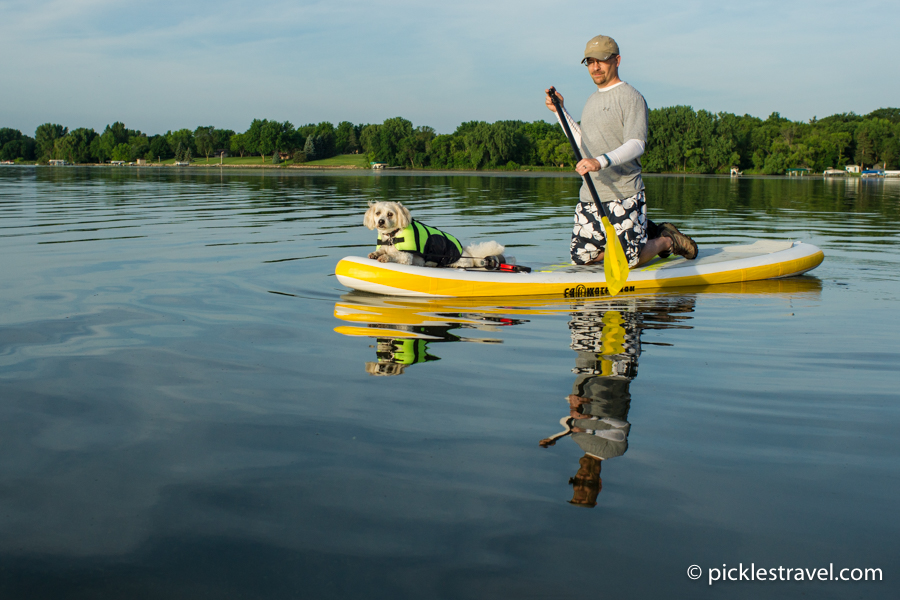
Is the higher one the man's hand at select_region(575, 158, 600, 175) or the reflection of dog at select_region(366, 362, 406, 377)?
the man's hand at select_region(575, 158, 600, 175)

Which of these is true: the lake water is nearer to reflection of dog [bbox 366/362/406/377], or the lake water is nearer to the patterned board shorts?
reflection of dog [bbox 366/362/406/377]

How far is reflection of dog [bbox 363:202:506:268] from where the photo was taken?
793 centimetres

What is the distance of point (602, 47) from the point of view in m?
6.94

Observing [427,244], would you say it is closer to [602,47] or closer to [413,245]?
[413,245]

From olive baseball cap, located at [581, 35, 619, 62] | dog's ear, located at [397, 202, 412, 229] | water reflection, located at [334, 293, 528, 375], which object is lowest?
water reflection, located at [334, 293, 528, 375]

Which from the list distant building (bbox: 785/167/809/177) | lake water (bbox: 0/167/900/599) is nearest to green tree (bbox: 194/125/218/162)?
distant building (bbox: 785/167/809/177)

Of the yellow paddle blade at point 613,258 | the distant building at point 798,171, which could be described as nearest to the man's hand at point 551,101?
the yellow paddle blade at point 613,258

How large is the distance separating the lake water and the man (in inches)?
31.7

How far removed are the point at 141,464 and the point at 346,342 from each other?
258cm

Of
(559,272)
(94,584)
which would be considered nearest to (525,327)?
(559,272)

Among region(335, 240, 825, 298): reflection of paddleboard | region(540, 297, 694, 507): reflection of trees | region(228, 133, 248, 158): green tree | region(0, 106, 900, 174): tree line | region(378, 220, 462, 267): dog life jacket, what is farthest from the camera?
region(228, 133, 248, 158): green tree

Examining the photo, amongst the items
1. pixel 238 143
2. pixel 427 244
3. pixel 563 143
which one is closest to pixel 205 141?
pixel 238 143

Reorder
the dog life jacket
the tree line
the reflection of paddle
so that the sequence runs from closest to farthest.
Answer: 1. the reflection of paddle
2. the dog life jacket
3. the tree line

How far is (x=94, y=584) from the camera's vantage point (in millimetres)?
2518
